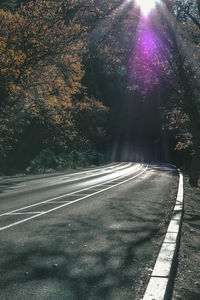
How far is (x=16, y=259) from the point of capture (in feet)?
15.9

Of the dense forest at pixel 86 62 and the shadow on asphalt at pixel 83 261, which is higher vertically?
the dense forest at pixel 86 62

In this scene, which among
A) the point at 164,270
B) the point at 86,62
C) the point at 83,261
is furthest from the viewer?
the point at 86,62

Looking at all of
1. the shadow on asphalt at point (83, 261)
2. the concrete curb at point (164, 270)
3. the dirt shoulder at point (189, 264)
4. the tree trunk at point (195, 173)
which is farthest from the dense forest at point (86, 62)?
the concrete curb at point (164, 270)

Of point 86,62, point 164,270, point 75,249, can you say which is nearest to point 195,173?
point 86,62

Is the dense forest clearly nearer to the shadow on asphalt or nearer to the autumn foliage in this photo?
the autumn foliage

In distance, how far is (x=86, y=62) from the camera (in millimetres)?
20031

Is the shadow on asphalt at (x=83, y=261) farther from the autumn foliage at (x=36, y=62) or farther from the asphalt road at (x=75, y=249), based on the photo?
the autumn foliage at (x=36, y=62)

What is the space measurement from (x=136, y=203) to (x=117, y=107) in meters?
72.7

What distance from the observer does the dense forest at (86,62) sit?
41.7ft

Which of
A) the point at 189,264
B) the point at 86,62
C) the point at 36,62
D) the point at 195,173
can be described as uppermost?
the point at 36,62

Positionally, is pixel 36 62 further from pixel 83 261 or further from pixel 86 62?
pixel 83 261

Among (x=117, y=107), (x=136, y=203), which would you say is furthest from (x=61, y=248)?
(x=117, y=107)

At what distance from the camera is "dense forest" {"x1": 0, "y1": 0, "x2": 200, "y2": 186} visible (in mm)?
12695

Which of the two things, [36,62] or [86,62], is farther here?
[36,62]
